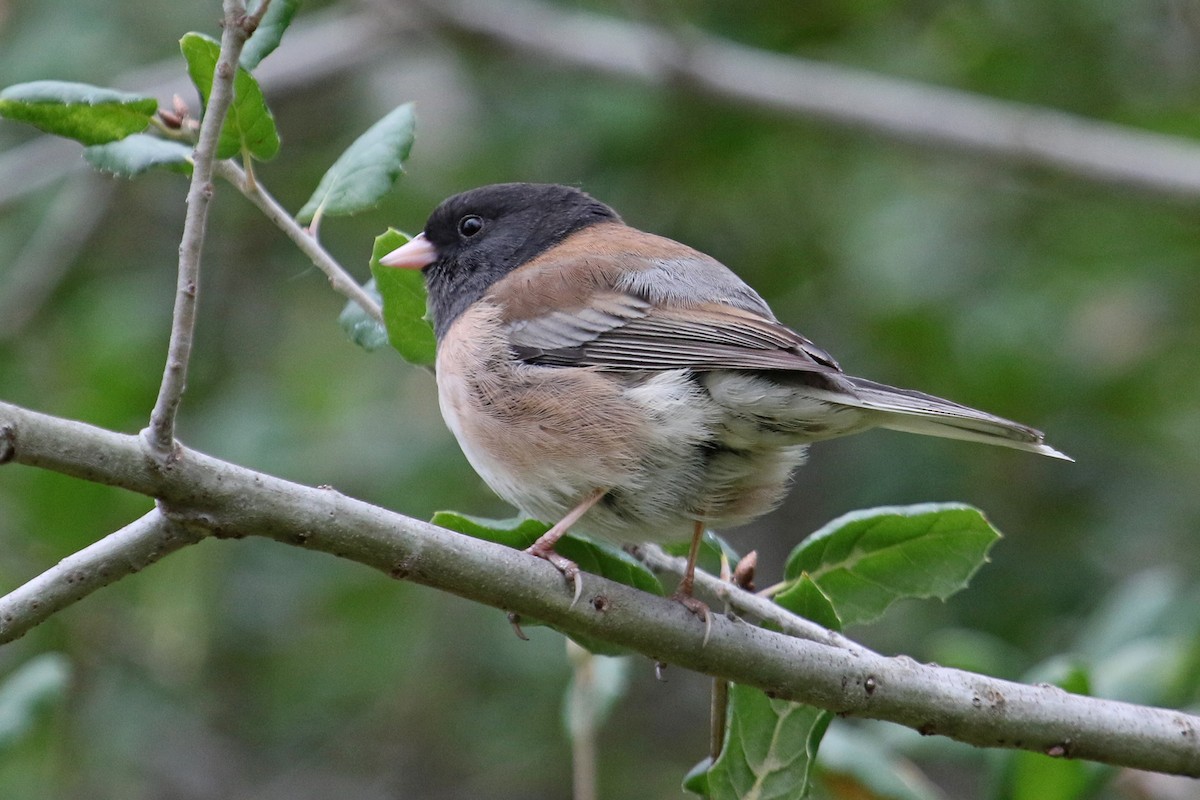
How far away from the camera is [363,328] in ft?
7.32

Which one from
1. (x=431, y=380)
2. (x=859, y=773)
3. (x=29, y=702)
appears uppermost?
(x=29, y=702)

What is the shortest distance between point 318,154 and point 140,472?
3.69m

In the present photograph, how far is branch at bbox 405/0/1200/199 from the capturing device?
391cm

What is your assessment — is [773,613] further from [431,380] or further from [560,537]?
[431,380]

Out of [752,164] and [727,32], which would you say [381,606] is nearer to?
[752,164]

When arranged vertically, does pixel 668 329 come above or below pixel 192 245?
below

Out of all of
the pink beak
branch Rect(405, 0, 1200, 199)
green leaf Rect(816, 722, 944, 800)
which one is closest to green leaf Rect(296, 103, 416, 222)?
the pink beak

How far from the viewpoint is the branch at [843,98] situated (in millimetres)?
3908

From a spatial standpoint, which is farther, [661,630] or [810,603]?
[810,603]

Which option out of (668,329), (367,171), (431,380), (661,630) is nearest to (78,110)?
(367,171)

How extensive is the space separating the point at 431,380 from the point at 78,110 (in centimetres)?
261

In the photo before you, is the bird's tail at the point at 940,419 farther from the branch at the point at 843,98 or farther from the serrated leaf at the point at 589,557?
the branch at the point at 843,98

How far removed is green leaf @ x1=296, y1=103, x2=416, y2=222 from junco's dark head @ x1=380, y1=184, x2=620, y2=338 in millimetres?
491

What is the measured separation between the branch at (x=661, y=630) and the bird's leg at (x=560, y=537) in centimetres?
2
